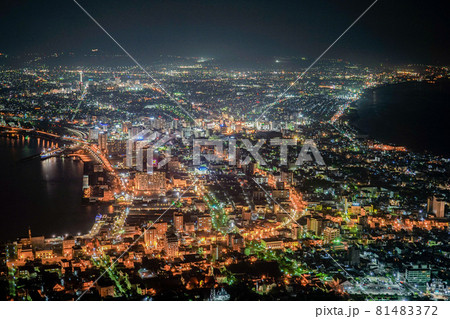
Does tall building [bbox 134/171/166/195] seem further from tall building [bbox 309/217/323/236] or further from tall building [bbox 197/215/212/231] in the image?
tall building [bbox 309/217/323/236]

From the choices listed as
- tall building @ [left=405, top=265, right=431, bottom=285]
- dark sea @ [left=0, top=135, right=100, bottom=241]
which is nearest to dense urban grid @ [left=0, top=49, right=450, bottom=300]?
tall building @ [left=405, top=265, right=431, bottom=285]

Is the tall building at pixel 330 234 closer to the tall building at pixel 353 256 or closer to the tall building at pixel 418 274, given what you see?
the tall building at pixel 353 256

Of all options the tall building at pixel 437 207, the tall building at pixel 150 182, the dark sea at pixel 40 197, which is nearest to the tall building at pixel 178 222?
the dark sea at pixel 40 197

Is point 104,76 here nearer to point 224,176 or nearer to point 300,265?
point 224,176

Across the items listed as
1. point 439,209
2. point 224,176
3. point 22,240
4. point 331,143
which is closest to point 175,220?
point 22,240

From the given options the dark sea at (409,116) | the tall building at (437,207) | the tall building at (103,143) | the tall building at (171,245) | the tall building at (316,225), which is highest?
the dark sea at (409,116)

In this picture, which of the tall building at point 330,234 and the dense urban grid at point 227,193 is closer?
the dense urban grid at point 227,193

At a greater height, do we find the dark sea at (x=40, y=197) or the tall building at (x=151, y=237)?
the dark sea at (x=40, y=197)
